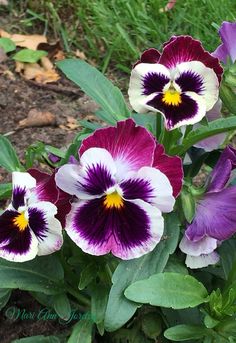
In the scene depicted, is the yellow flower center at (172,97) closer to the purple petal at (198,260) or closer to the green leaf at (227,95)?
the green leaf at (227,95)

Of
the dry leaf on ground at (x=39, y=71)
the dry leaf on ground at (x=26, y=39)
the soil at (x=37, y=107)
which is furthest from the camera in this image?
the dry leaf on ground at (x=26, y=39)

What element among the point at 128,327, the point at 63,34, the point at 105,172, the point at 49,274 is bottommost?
the point at 63,34

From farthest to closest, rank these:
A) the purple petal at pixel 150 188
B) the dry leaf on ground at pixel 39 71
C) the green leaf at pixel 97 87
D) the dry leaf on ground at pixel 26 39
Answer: the dry leaf on ground at pixel 26 39 → the dry leaf on ground at pixel 39 71 → the green leaf at pixel 97 87 → the purple petal at pixel 150 188

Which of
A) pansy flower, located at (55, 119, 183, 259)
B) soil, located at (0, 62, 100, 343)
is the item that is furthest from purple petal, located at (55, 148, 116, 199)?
soil, located at (0, 62, 100, 343)

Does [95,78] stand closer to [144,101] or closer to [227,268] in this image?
[144,101]

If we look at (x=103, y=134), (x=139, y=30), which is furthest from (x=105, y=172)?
(x=139, y=30)

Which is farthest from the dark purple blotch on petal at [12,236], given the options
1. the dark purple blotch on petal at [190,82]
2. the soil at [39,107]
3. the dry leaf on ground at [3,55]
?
the dry leaf on ground at [3,55]

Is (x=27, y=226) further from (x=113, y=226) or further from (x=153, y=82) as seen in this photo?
(x=153, y=82)
